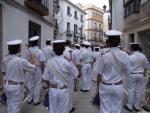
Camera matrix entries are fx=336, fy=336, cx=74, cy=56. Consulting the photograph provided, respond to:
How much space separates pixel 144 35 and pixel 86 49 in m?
8.13

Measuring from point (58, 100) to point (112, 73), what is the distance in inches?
41.5

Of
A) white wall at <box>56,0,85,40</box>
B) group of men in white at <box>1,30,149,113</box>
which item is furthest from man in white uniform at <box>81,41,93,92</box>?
Answer: white wall at <box>56,0,85,40</box>

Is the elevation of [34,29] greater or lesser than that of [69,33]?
lesser

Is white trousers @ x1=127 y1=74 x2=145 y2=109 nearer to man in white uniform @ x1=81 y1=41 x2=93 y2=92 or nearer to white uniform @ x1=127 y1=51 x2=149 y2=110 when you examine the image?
white uniform @ x1=127 y1=51 x2=149 y2=110

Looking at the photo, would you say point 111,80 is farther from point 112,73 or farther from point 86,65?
point 86,65

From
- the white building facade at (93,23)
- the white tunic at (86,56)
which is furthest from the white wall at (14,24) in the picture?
the white building facade at (93,23)

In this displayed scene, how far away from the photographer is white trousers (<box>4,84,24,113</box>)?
270 inches

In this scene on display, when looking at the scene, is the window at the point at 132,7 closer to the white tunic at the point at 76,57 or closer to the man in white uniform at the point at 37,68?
the white tunic at the point at 76,57

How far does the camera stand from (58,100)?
19.3ft

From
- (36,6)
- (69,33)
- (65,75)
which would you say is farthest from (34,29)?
(69,33)

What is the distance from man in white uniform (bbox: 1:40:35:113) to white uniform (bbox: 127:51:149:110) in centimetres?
284

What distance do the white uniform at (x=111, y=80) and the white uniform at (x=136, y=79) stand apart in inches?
106

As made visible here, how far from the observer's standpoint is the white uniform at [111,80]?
18.9ft

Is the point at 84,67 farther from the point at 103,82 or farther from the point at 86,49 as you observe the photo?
the point at 103,82
